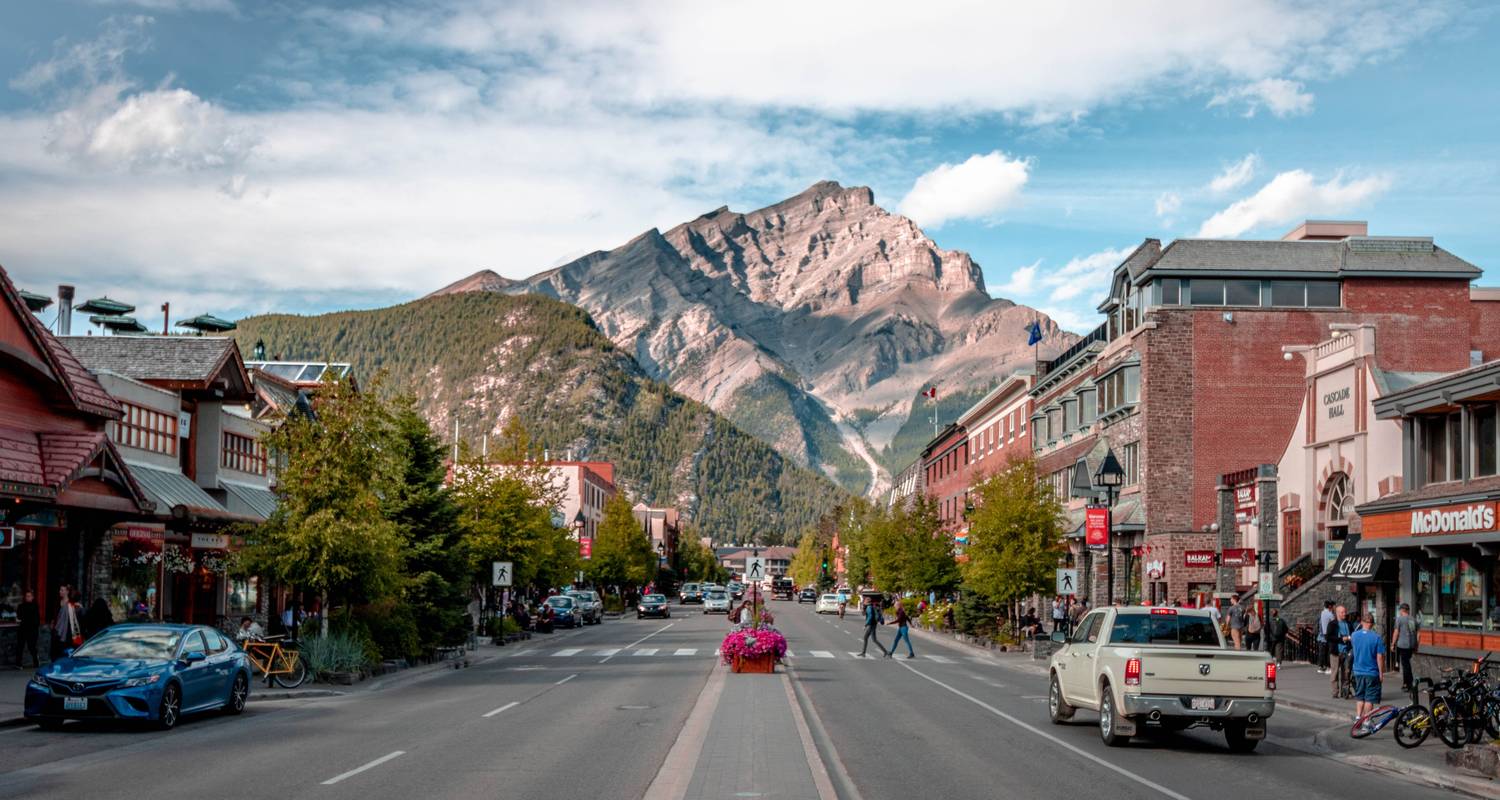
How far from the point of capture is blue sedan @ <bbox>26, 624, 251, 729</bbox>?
19625 mm

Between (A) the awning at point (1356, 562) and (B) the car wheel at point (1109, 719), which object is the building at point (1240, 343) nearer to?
(A) the awning at point (1356, 562)

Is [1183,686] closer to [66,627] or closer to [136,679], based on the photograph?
[136,679]

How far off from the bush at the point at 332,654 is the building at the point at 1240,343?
100 ft

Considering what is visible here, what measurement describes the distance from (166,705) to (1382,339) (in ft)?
149

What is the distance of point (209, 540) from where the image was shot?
135 feet

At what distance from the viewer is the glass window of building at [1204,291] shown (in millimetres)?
52812

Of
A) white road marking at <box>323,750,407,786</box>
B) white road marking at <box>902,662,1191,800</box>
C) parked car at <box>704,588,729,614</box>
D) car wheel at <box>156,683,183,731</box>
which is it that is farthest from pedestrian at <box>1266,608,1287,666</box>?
parked car at <box>704,588,729,614</box>

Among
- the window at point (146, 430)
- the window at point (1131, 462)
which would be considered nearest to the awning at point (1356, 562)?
the window at point (1131, 462)

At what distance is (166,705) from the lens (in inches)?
800

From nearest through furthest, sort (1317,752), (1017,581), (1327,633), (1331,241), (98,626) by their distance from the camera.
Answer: (1317,752), (98,626), (1327,633), (1017,581), (1331,241)

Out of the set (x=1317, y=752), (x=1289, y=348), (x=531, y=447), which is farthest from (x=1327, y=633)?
(x=531, y=447)

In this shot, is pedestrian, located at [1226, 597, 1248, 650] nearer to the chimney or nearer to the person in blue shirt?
the person in blue shirt

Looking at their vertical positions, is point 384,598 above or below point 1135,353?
below

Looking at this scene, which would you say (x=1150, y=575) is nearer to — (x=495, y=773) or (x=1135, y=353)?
(x=1135, y=353)
